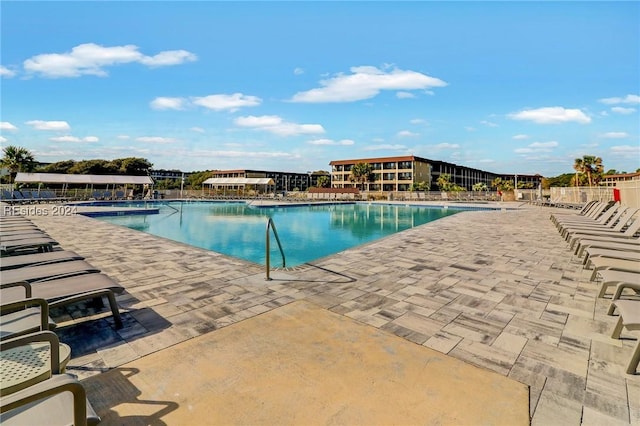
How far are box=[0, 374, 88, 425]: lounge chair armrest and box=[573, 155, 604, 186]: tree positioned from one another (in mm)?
57678

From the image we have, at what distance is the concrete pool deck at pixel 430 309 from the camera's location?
7.45 ft

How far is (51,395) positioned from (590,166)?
59.2 metres

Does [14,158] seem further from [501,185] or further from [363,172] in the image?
[501,185]

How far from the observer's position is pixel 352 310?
11.4 ft

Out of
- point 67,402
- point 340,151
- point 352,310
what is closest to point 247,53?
point 352,310

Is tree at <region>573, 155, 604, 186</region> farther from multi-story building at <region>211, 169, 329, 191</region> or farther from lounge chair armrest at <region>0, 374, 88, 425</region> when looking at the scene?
lounge chair armrest at <region>0, 374, 88, 425</region>

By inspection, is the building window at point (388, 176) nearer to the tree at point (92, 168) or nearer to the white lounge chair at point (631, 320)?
the tree at point (92, 168)

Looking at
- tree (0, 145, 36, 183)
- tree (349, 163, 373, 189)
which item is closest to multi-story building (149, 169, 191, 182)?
tree (349, 163, 373, 189)

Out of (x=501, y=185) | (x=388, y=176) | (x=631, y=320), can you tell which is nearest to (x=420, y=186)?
(x=388, y=176)

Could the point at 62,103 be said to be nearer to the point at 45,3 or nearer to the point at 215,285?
the point at 45,3

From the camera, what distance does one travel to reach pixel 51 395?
1223 millimetres

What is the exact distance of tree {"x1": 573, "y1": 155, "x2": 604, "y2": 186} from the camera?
43.6m

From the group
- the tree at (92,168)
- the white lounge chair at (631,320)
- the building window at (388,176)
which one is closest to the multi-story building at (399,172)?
the building window at (388,176)

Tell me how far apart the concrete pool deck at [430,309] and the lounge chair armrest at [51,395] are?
2.08 feet
